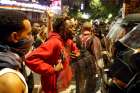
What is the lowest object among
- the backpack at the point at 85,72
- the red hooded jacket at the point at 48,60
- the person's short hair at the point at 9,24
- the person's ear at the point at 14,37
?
the backpack at the point at 85,72

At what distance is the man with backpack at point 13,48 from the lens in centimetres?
324

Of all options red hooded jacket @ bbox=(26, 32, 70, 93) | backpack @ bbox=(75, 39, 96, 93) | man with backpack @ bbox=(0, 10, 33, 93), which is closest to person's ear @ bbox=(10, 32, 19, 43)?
man with backpack @ bbox=(0, 10, 33, 93)

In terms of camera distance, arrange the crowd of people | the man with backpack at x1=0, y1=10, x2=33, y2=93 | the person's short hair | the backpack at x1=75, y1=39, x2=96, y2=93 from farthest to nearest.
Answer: the backpack at x1=75, y1=39, x2=96, y2=93, the person's short hair, the crowd of people, the man with backpack at x1=0, y1=10, x2=33, y2=93

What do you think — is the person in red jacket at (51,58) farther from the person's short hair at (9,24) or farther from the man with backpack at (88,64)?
the person's short hair at (9,24)

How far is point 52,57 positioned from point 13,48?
9.89ft

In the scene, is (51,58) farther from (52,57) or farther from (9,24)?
(9,24)

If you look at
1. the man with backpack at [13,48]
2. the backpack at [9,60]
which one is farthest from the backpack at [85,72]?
the backpack at [9,60]

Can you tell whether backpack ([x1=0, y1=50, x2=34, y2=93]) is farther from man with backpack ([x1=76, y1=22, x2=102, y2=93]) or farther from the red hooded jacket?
man with backpack ([x1=76, y1=22, x2=102, y2=93])

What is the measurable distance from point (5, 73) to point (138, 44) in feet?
10.4

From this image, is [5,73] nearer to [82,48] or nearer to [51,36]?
[51,36]

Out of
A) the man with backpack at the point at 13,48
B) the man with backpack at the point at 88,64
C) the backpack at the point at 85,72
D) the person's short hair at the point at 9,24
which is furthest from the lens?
the man with backpack at the point at 88,64

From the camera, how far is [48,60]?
659 centimetres

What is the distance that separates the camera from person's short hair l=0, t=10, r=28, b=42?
3.54 m

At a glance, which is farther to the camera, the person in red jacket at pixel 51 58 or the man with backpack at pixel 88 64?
the man with backpack at pixel 88 64
